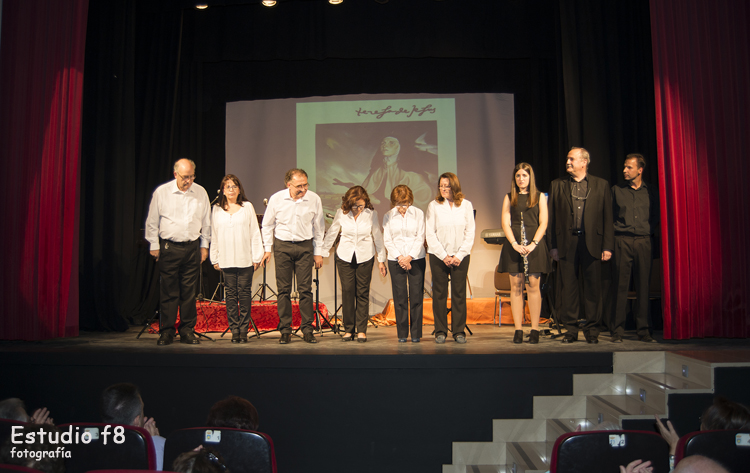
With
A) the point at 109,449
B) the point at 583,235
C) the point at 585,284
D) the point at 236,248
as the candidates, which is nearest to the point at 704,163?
the point at 583,235

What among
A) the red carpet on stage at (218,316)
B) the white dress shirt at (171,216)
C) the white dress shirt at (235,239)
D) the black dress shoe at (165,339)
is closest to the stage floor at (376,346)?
the black dress shoe at (165,339)

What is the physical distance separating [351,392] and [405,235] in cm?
141

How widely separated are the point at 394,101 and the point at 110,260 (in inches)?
151

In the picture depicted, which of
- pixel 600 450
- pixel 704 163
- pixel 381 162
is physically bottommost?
pixel 600 450

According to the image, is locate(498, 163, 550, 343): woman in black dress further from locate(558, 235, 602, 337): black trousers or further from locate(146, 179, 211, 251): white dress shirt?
locate(146, 179, 211, 251): white dress shirt

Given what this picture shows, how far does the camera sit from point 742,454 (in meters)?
1.77

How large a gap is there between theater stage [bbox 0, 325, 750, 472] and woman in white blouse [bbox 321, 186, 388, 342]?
2.75 feet

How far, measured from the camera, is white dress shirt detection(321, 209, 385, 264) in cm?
469

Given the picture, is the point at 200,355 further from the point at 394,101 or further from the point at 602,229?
the point at 394,101

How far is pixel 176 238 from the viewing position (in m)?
4.39

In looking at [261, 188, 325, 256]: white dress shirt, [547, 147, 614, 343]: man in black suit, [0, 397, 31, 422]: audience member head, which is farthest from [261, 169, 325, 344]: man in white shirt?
[0, 397, 31, 422]: audience member head

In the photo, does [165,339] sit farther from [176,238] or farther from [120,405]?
[120,405]

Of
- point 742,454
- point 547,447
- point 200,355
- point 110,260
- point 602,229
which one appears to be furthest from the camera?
point 110,260

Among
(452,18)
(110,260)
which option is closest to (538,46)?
(452,18)
